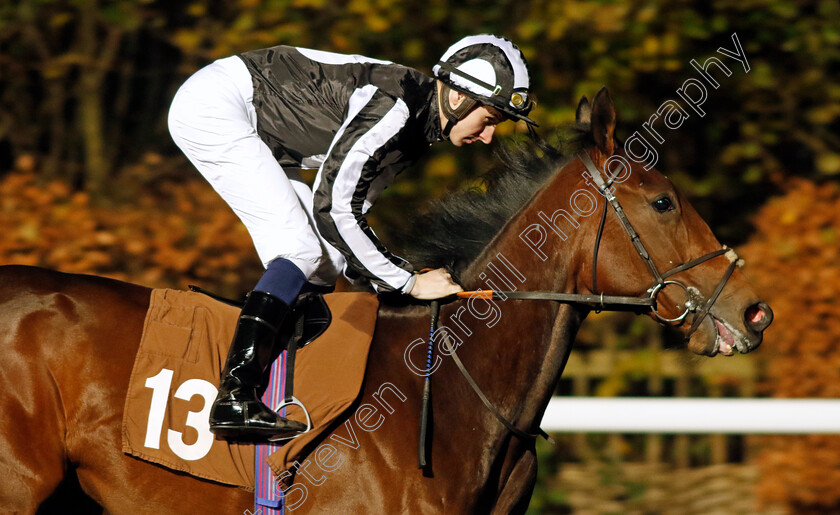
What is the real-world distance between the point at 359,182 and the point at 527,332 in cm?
73

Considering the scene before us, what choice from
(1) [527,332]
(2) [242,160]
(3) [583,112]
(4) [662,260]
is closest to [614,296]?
(4) [662,260]

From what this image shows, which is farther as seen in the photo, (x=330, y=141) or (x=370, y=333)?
(x=330, y=141)

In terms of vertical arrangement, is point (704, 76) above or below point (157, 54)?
above

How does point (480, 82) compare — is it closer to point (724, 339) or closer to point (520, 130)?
point (724, 339)

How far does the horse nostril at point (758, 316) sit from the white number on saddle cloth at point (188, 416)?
1.67 meters

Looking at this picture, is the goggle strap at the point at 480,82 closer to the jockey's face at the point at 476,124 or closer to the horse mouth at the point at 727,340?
the jockey's face at the point at 476,124

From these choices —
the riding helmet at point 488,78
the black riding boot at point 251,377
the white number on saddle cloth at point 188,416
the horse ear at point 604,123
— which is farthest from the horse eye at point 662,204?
the white number on saddle cloth at point 188,416

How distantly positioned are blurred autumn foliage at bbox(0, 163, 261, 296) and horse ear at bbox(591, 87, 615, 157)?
2.43m

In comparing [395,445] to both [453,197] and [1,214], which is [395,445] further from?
[1,214]

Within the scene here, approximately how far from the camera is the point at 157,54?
8.24 meters

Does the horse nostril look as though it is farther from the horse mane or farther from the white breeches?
the white breeches

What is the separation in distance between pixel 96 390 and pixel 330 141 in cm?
111

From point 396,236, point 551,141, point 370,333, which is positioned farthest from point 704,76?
point 370,333

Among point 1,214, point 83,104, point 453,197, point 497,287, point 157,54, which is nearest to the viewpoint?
point 497,287
